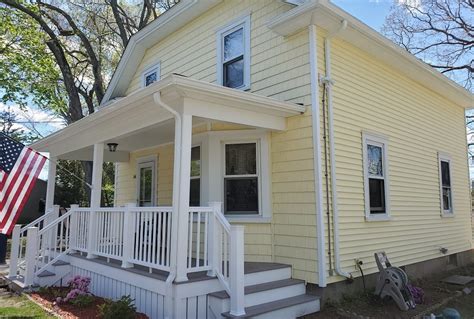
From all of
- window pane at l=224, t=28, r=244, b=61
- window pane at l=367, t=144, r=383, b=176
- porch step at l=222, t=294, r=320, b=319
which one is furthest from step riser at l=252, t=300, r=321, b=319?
window pane at l=224, t=28, r=244, b=61

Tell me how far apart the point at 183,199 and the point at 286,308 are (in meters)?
2.08

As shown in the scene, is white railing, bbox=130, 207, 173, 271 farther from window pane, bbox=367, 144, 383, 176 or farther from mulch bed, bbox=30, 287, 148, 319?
window pane, bbox=367, 144, 383, 176

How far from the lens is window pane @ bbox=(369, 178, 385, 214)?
7.32 metres

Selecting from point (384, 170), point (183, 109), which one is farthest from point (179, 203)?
point (384, 170)

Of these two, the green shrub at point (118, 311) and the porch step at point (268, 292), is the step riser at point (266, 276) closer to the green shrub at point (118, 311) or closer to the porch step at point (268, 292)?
the porch step at point (268, 292)

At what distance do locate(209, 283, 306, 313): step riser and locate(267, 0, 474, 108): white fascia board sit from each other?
4.30 meters

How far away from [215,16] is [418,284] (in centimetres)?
737

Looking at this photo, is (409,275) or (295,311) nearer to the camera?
(295,311)

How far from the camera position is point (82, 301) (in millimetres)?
5844

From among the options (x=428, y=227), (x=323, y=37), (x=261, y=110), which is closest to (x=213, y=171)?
(x=261, y=110)

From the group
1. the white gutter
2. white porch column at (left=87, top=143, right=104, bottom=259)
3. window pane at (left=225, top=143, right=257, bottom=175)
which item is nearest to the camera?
the white gutter

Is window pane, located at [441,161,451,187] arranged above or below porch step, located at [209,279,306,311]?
above

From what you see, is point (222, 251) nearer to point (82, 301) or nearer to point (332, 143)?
point (82, 301)

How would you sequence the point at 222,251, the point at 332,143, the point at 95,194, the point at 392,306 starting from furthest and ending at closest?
the point at 95,194 → the point at 332,143 → the point at 392,306 → the point at 222,251
